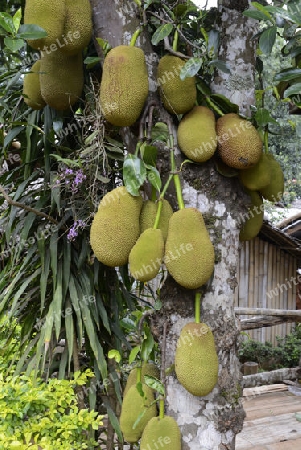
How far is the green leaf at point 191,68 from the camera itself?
769mm

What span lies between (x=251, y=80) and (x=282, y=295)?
429 cm

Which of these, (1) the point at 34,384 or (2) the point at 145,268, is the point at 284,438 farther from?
(2) the point at 145,268

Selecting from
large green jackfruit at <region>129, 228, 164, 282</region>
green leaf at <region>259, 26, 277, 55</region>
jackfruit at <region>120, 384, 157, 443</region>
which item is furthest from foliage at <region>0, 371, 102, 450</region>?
green leaf at <region>259, 26, 277, 55</region>

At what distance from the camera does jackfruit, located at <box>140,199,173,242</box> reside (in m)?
0.77

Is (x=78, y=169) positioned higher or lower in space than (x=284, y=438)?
higher

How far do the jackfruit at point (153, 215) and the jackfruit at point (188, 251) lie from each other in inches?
1.3

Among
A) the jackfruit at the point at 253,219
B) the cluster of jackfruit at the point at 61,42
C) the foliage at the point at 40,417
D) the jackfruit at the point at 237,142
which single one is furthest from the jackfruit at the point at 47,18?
the foliage at the point at 40,417

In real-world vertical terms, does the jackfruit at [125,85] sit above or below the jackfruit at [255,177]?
above

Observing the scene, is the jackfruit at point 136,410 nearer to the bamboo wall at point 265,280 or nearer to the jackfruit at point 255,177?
the jackfruit at point 255,177

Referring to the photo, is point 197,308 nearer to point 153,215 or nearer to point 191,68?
point 153,215

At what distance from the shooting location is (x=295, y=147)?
8047mm

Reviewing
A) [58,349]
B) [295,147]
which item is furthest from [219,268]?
[295,147]

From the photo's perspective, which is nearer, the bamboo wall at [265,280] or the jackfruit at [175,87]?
the jackfruit at [175,87]

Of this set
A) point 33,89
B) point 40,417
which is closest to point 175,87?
point 33,89
